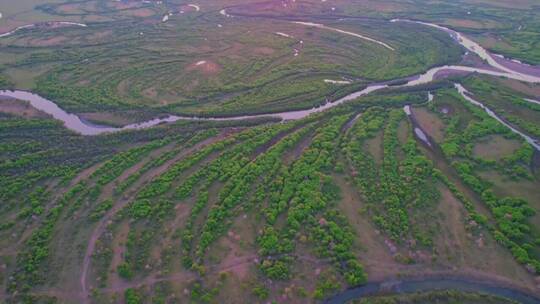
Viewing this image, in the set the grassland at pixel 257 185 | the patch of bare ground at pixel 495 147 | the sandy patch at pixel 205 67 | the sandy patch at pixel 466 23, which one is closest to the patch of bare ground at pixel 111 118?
the grassland at pixel 257 185

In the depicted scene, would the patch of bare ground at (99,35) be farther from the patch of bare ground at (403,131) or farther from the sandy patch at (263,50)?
the patch of bare ground at (403,131)

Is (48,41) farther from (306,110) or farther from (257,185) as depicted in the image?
(257,185)

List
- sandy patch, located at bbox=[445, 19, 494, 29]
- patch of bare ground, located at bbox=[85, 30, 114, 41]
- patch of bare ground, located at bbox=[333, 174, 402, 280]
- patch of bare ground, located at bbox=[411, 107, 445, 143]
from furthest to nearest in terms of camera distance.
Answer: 1. sandy patch, located at bbox=[445, 19, 494, 29]
2. patch of bare ground, located at bbox=[85, 30, 114, 41]
3. patch of bare ground, located at bbox=[411, 107, 445, 143]
4. patch of bare ground, located at bbox=[333, 174, 402, 280]

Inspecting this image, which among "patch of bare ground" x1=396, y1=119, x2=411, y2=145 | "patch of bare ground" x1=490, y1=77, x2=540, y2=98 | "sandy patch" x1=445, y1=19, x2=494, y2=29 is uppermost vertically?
"sandy patch" x1=445, y1=19, x2=494, y2=29

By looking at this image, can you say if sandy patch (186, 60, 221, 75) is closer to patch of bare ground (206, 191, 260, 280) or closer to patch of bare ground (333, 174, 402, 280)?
patch of bare ground (333, 174, 402, 280)

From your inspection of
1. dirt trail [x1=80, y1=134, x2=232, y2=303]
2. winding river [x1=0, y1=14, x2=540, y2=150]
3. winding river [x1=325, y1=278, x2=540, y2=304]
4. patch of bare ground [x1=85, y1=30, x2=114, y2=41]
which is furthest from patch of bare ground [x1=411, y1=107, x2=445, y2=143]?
patch of bare ground [x1=85, y1=30, x2=114, y2=41]
